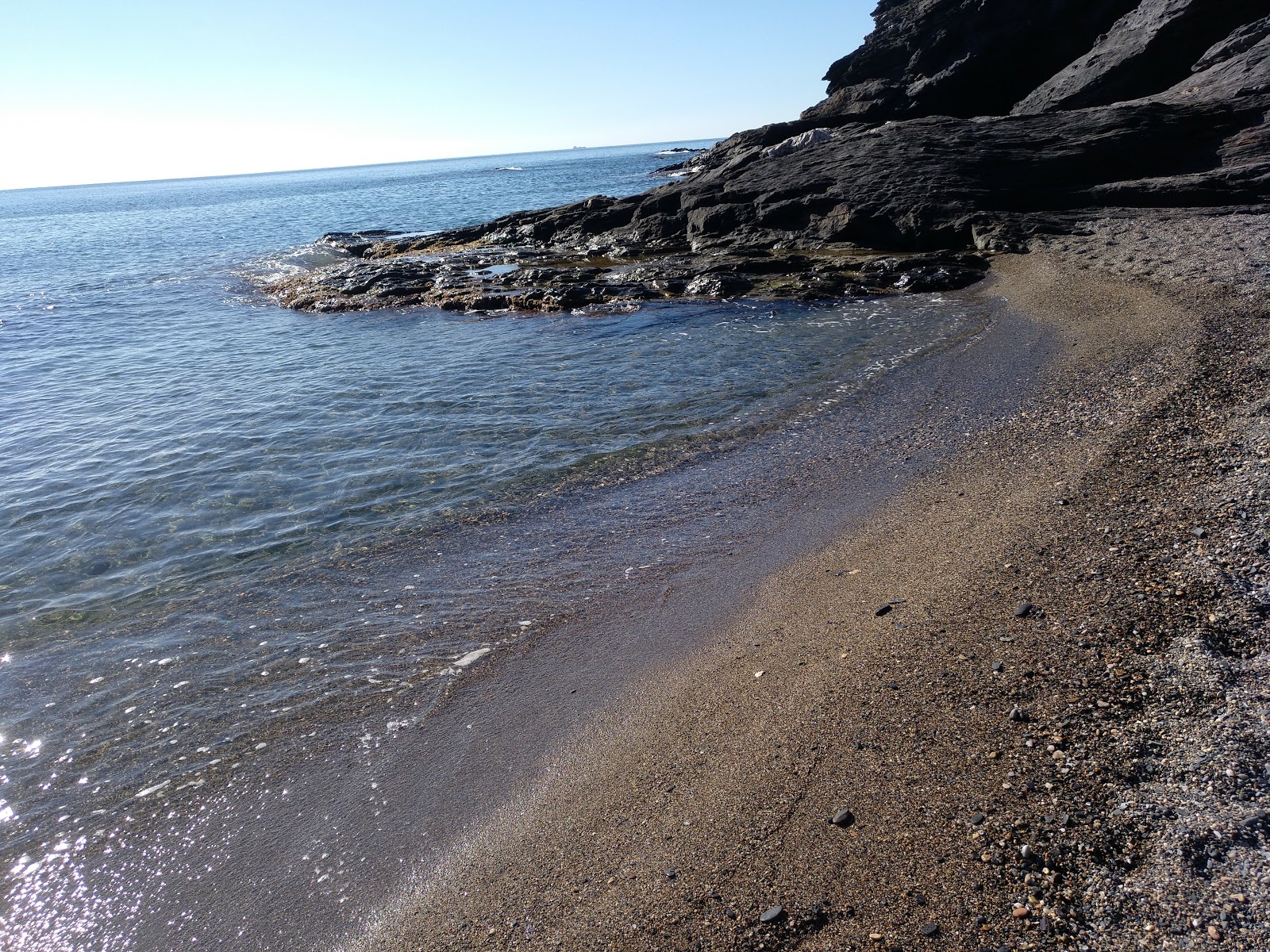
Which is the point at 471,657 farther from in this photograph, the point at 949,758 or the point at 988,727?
the point at 988,727

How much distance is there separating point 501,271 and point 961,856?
25545 mm

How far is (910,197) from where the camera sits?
73.2 feet

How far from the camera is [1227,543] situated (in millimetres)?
5816

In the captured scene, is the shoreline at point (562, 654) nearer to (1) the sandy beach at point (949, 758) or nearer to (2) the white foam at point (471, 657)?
(2) the white foam at point (471, 657)

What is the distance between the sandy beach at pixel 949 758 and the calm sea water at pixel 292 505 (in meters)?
1.88

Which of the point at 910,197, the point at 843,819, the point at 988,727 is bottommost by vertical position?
the point at 843,819

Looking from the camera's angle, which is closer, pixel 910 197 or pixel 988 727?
pixel 988 727

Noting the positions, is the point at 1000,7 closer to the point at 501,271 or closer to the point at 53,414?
the point at 501,271

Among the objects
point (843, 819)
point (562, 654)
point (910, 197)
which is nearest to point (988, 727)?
point (843, 819)

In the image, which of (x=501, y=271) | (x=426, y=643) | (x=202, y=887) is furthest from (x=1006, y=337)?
(x=501, y=271)

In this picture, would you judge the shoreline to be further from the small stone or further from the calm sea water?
the small stone

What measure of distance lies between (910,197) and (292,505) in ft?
66.0

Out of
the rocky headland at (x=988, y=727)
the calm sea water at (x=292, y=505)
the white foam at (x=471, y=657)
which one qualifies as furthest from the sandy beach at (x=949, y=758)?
the calm sea water at (x=292, y=505)

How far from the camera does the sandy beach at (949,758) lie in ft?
11.5
